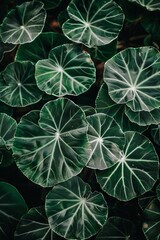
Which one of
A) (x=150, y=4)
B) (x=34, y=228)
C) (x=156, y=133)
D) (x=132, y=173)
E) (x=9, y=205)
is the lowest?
(x=34, y=228)

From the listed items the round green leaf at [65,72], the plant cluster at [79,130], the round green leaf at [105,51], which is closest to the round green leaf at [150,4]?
the plant cluster at [79,130]

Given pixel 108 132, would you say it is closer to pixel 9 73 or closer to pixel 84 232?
pixel 84 232

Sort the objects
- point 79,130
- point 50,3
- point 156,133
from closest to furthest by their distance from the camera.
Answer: point 79,130, point 156,133, point 50,3

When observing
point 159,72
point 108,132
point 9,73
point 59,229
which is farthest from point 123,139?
point 9,73

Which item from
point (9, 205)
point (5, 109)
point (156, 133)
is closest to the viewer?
point (9, 205)

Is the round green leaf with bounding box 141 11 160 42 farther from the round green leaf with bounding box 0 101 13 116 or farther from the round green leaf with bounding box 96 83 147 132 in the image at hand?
the round green leaf with bounding box 0 101 13 116

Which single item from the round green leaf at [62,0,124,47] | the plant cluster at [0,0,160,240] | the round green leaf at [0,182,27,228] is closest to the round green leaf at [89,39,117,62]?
the plant cluster at [0,0,160,240]

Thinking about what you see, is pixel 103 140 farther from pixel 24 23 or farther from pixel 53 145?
pixel 24 23

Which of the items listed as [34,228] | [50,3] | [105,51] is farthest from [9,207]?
[50,3]
